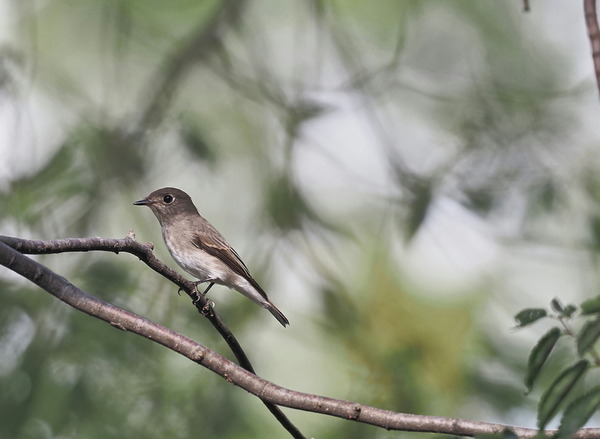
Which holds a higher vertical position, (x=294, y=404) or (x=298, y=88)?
(x=298, y=88)

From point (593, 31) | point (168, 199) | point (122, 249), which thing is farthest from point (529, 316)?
point (168, 199)

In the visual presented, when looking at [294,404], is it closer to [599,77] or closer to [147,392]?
[599,77]

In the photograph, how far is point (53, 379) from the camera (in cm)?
504

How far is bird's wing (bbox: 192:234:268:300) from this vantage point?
4332 millimetres

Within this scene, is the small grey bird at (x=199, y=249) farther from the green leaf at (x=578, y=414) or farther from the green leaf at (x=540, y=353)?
the green leaf at (x=578, y=414)

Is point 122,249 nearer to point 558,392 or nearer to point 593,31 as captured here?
point 558,392

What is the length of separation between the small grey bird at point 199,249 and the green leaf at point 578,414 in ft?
8.87

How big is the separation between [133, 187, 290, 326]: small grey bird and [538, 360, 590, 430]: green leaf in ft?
8.51

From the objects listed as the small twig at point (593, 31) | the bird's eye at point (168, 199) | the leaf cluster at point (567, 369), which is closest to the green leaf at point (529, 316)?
the leaf cluster at point (567, 369)

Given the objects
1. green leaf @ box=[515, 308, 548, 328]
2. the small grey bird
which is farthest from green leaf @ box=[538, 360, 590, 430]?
the small grey bird

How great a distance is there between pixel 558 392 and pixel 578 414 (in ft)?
0.47

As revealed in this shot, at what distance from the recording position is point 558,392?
1657 millimetres

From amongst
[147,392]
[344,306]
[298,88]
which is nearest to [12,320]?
[147,392]

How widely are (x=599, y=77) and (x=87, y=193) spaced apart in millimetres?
4930
